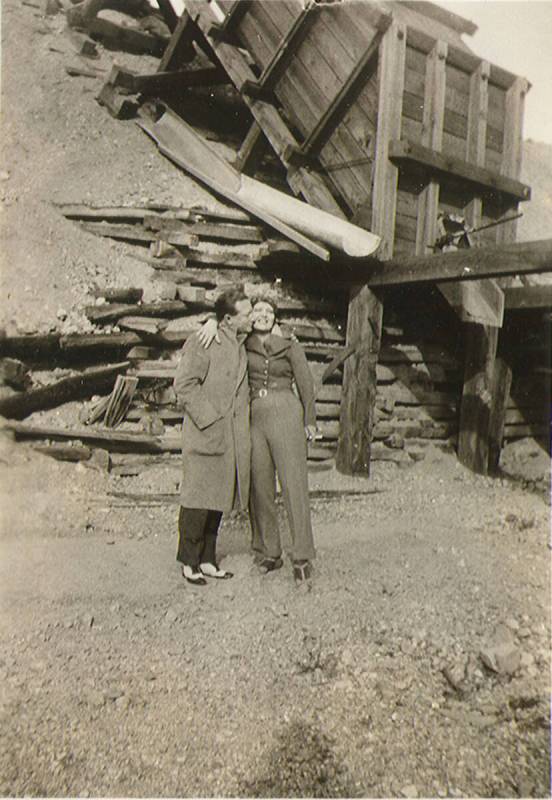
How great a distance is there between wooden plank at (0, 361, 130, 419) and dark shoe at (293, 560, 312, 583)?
3.40 meters

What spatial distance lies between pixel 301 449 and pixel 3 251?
191 inches

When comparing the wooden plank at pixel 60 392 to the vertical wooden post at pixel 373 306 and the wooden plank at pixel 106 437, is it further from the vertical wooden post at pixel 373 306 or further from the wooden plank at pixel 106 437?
the vertical wooden post at pixel 373 306

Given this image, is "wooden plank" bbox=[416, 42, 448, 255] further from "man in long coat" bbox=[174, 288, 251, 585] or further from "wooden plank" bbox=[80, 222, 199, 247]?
"man in long coat" bbox=[174, 288, 251, 585]

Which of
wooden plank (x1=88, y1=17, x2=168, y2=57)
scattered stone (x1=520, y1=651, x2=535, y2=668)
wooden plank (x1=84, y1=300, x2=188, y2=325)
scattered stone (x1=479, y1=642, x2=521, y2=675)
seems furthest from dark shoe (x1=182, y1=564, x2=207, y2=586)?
wooden plank (x1=88, y1=17, x2=168, y2=57)

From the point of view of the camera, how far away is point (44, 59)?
1115 cm

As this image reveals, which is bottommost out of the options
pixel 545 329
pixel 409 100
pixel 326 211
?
pixel 545 329

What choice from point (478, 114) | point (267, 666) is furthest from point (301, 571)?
point (478, 114)

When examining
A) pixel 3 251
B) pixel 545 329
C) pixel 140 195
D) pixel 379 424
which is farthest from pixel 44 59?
pixel 545 329

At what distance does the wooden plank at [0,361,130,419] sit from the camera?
6.65 m

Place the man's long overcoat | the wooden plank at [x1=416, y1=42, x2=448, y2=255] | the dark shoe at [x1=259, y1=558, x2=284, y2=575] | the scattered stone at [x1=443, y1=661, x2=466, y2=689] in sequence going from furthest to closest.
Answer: the wooden plank at [x1=416, y1=42, x2=448, y2=255] < the dark shoe at [x1=259, y1=558, x2=284, y2=575] < the man's long overcoat < the scattered stone at [x1=443, y1=661, x2=466, y2=689]

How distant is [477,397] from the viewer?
844 cm

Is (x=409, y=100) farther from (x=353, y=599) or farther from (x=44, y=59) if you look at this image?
(x=44, y=59)

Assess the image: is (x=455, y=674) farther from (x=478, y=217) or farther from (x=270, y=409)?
(x=478, y=217)

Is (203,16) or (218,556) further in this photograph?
(203,16)
